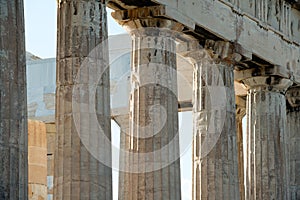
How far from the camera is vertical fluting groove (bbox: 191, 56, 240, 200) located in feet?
133

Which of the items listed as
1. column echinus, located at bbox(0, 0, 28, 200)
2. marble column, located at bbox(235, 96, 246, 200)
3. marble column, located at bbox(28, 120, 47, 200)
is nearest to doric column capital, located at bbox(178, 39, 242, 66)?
marble column, located at bbox(28, 120, 47, 200)

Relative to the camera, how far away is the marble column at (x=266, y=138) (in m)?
45.1

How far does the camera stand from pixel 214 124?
1633 inches

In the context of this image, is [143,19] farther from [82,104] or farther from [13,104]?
[13,104]

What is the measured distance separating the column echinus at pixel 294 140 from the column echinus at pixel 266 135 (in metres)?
2.59

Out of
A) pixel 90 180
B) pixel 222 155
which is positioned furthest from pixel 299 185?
pixel 90 180

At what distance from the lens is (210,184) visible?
40.6 metres

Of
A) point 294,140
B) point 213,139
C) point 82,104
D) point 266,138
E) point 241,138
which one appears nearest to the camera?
point 82,104

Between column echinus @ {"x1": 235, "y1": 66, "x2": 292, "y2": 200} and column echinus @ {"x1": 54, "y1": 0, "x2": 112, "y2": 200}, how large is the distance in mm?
13141

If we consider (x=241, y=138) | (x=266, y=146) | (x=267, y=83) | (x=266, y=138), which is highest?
(x=267, y=83)

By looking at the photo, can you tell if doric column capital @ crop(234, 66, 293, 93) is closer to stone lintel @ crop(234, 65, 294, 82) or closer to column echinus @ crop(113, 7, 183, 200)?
stone lintel @ crop(234, 65, 294, 82)

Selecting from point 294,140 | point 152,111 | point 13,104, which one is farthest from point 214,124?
point 13,104

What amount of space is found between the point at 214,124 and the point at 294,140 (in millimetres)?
8352

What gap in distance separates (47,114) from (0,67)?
2907 cm
